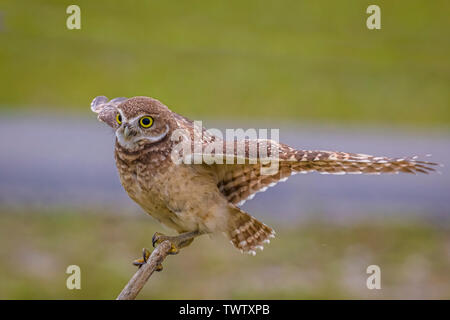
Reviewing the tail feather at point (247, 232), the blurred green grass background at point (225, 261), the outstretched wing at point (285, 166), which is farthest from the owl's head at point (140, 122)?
the blurred green grass background at point (225, 261)

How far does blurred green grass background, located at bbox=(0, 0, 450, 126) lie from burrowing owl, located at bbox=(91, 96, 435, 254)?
7606 mm

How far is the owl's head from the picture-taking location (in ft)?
8.52

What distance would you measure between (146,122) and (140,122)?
29mm

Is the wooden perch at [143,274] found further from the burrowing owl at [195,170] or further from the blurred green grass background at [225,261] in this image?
the blurred green grass background at [225,261]

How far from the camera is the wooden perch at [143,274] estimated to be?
2.34 m

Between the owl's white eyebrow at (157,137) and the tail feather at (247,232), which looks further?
the tail feather at (247,232)

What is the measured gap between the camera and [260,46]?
11.8 metres

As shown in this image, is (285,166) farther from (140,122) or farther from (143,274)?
(143,274)

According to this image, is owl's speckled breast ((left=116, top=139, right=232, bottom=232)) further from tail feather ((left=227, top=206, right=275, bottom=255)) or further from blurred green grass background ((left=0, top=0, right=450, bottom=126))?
blurred green grass background ((left=0, top=0, right=450, bottom=126))

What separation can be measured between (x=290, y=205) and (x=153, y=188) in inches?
208

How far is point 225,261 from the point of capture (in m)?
6.41

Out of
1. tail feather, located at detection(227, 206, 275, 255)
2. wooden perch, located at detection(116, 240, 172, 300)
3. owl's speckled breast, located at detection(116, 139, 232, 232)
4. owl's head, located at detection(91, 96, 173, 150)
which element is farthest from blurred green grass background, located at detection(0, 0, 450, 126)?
wooden perch, located at detection(116, 240, 172, 300)

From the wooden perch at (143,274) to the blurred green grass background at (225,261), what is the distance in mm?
2825

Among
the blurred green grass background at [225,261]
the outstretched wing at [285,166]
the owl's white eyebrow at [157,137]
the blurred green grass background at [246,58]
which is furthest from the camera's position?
the blurred green grass background at [246,58]
